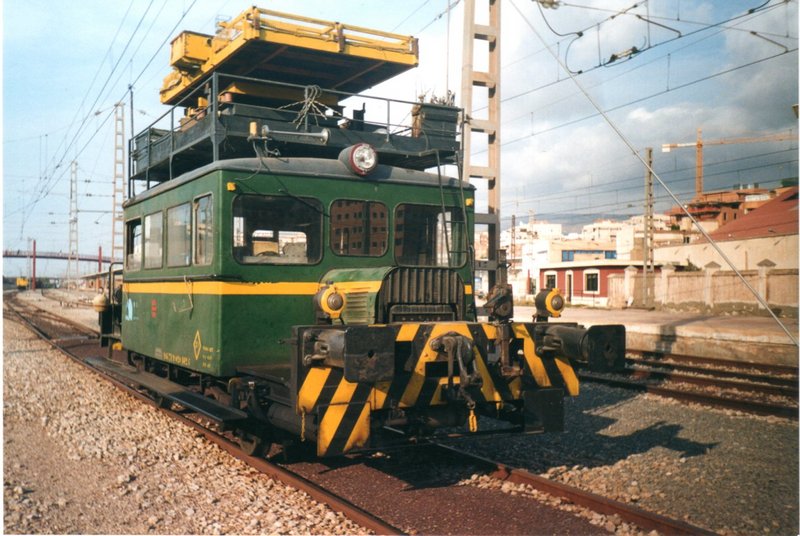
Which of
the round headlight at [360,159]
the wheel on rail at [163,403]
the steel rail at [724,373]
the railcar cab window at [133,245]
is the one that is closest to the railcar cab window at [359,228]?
the round headlight at [360,159]

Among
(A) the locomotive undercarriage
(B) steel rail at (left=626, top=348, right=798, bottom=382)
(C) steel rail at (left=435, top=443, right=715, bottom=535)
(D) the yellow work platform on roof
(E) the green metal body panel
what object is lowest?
(B) steel rail at (left=626, top=348, right=798, bottom=382)

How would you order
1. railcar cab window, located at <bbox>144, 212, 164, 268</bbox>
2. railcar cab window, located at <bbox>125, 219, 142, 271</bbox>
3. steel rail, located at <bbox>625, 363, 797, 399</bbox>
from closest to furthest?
railcar cab window, located at <bbox>144, 212, 164, 268</bbox>
railcar cab window, located at <bbox>125, 219, 142, 271</bbox>
steel rail, located at <bbox>625, 363, 797, 399</bbox>

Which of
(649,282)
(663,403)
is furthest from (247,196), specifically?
(649,282)

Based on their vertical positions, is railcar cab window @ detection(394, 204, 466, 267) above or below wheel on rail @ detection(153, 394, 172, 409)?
above

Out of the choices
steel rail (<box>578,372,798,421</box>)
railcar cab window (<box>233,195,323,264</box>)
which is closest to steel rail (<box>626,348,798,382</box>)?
steel rail (<box>578,372,798,421</box>)

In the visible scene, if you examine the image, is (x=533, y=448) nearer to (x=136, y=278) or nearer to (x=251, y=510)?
(x=251, y=510)

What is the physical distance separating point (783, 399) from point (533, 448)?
16.8ft

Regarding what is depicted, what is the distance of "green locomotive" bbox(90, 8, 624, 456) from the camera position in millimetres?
5434

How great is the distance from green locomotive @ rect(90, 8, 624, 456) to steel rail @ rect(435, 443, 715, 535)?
46cm

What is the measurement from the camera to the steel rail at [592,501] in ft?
15.4

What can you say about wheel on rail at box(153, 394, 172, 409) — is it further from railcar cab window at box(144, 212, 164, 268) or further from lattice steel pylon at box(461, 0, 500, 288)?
lattice steel pylon at box(461, 0, 500, 288)

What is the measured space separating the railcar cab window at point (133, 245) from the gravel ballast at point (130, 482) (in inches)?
77.6

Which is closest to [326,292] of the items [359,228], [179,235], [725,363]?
[359,228]

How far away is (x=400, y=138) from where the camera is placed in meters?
8.16
